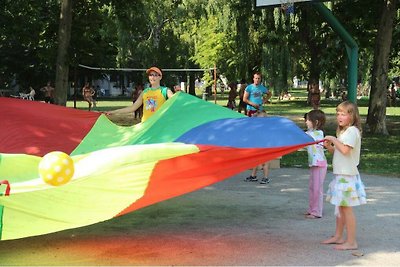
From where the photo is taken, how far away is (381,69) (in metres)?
16.7

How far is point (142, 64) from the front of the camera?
46125 millimetres

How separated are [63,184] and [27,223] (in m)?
0.42

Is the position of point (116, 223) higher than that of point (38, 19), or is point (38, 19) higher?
point (38, 19)

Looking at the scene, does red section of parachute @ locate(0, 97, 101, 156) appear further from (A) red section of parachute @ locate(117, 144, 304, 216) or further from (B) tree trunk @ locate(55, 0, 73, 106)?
(B) tree trunk @ locate(55, 0, 73, 106)

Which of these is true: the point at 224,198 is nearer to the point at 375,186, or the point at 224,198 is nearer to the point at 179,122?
the point at 179,122

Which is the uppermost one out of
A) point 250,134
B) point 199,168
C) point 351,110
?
point 351,110

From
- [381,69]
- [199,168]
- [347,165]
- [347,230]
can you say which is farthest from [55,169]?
[381,69]

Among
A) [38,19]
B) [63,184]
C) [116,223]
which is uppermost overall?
[38,19]

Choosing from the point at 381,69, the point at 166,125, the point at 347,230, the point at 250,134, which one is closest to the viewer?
the point at 347,230

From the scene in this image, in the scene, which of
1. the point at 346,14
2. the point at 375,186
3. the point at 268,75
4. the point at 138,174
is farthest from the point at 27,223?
the point at 268,75

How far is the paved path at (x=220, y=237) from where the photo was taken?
16.6 ft

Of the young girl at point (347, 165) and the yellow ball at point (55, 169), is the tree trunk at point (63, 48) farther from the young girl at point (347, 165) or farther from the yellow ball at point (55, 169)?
the young girl at point (347, 165)

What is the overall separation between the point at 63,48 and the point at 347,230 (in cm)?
1145

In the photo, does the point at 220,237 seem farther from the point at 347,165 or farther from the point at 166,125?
the point at 166,125
